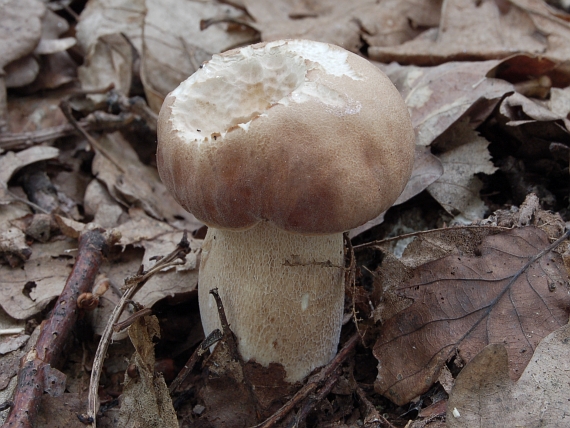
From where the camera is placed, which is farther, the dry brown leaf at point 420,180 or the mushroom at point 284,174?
the dry brown leaf at point 420,180

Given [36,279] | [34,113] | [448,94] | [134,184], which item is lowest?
[134,184]

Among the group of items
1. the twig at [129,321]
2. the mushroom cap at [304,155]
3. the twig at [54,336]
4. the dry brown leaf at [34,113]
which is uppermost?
the mushroom cap at [304,155]

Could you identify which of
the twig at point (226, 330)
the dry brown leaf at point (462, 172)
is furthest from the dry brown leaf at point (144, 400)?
the dry brown leaf at point (462, 172)

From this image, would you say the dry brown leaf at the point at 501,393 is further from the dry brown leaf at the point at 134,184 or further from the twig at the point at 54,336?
the dry brown leaf at the point at 134,184

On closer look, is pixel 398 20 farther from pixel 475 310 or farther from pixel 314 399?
pixel 314 399

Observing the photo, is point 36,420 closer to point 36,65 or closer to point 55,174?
point 55,174

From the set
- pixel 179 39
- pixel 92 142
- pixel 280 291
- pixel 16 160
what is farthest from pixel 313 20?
pixel 280 291
